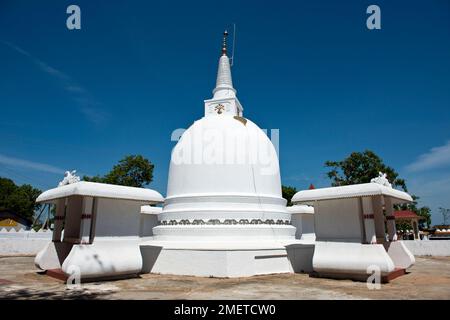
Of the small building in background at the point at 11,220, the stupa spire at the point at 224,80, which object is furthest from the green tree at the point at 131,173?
the stupa spire at the point at 224,80

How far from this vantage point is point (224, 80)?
75.2 ft

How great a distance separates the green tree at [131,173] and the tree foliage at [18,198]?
3024cm

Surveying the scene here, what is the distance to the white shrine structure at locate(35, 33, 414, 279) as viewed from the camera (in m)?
12.7

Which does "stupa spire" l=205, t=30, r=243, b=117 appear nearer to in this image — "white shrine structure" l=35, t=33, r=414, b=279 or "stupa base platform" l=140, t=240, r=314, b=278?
"white shrine structure" l=35, t=33, r=414, b=279

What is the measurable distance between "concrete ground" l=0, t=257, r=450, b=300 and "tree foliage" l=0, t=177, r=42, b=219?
65.4 m

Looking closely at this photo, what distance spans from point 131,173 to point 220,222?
37300 millimetres

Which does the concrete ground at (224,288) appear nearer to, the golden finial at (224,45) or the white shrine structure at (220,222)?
the white shrine structure at (220,222)

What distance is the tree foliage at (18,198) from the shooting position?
68344 millimetres

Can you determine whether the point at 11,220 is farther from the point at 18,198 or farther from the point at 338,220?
the point at 338,220

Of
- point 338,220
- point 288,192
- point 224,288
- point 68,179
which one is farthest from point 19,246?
point 288,192

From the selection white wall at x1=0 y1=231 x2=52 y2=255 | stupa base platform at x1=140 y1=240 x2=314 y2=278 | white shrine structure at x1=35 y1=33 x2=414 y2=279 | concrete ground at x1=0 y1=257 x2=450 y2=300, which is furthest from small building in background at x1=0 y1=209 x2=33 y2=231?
stupa base platform at x1=140 y1=240 x2=314 y2=278
